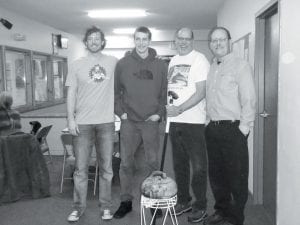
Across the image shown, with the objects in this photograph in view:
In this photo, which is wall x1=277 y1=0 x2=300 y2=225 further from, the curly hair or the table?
the curly hair

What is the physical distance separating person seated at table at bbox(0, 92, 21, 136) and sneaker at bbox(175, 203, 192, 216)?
1908 mm

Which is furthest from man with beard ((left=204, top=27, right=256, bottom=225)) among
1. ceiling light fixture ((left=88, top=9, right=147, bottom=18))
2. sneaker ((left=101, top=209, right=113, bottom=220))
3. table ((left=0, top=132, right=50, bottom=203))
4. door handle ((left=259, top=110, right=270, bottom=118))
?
ceiling light fixture ((left=88, top=9, right=147, bottom=18))

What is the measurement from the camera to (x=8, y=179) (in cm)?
381

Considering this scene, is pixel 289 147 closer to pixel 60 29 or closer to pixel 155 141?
pixel 155 141

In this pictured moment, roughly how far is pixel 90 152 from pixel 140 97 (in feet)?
2.16

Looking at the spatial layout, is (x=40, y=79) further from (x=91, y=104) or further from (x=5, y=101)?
(x=91, y=104)

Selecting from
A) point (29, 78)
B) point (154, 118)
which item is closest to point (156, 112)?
point (154, 118)

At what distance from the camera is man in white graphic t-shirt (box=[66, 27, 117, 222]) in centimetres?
304

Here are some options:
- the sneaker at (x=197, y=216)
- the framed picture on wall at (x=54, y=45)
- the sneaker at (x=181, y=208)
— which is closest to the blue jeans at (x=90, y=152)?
the sneaker at (x=181, y=208)

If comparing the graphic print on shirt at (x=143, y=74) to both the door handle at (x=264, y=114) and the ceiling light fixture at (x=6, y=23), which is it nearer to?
the door handle at (x=264, y=114)

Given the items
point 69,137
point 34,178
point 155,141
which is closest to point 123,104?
point 155,141

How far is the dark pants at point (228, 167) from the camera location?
2.83 metres

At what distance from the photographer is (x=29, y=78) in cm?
707

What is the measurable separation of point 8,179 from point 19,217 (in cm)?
55
